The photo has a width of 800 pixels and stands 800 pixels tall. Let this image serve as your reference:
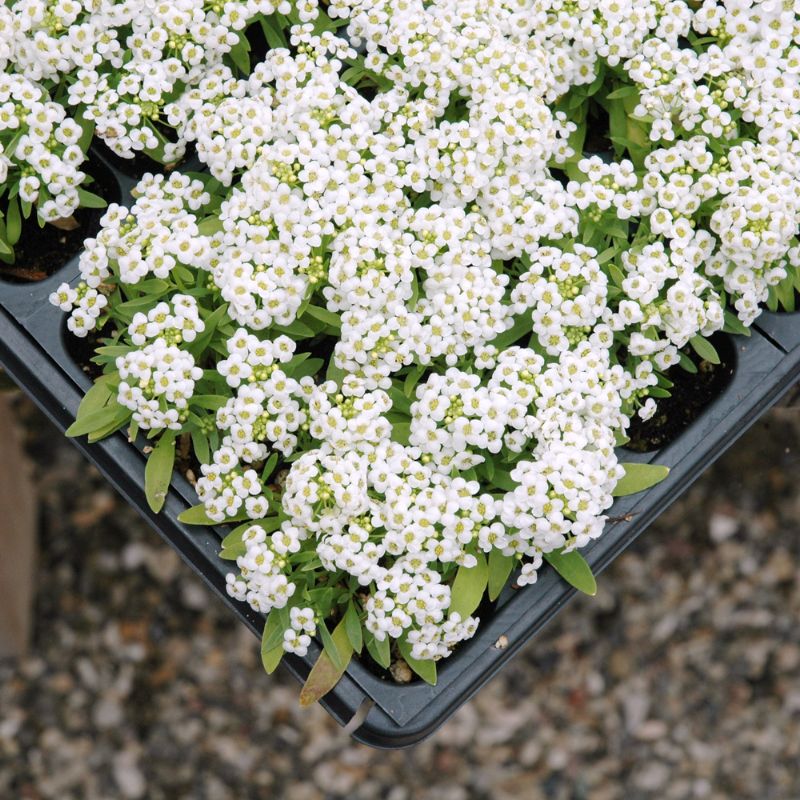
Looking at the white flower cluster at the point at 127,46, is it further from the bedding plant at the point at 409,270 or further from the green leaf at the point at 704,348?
the green leaf at the point at 704,348

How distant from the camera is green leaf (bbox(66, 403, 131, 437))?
2.24m

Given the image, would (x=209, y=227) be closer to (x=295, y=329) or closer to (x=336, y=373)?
(x=295, y=329)

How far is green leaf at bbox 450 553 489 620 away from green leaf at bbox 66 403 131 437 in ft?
2.59

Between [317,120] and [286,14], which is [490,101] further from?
[286,14]

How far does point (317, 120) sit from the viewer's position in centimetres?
220

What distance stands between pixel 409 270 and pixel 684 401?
820mm

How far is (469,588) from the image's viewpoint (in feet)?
7.10

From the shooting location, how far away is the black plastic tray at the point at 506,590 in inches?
88.0

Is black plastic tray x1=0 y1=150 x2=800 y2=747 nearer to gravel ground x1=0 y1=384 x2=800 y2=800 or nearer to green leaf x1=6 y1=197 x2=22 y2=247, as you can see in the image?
green leaf x1=6 y1=197 x2=22 y2=247

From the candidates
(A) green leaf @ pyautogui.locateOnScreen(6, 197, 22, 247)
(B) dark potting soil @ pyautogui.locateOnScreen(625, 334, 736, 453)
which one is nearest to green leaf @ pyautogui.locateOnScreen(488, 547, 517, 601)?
(B) dark potting soil @ pyautogui.locateOnScreen(625, 334, 736, 453)

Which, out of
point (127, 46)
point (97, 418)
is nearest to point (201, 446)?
point (97, 418)

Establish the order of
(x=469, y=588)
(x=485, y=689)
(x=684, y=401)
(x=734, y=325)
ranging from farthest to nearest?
(x=485, y=689), (x=684, y=401), (x=734, y=325), (x=469, y=588)

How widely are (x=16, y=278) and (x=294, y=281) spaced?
81 centimetres

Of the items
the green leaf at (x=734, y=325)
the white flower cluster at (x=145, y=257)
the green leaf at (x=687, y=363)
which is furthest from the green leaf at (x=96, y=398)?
the green leaf at (x=734, y=325)
